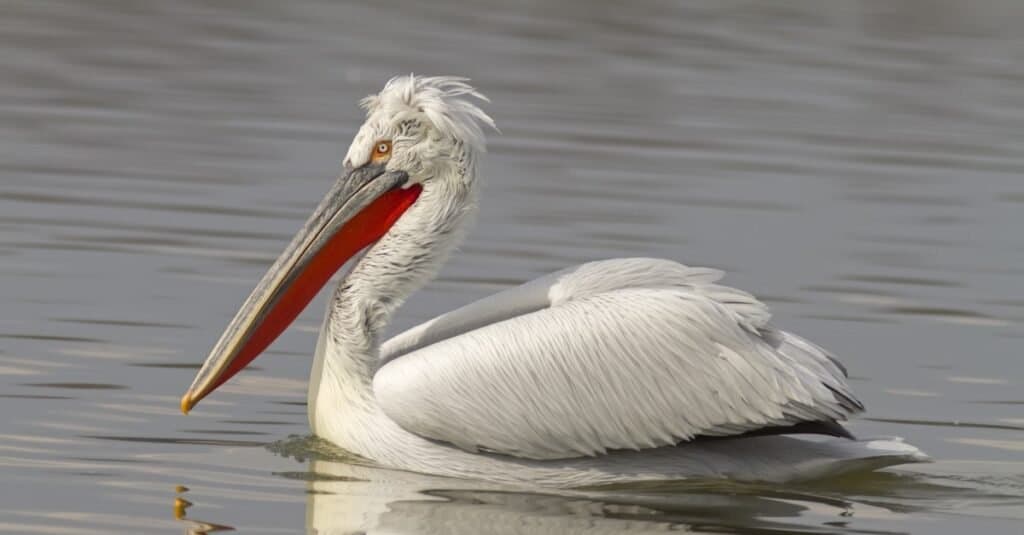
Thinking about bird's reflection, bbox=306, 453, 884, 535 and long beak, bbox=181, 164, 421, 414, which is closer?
bird's reflection, bbox=306, 453, 884, 535

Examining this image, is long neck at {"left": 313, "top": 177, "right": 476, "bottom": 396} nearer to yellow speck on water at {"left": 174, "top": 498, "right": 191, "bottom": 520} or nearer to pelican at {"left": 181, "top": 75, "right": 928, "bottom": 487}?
pelican at {"left": 181, "top": 75, "right": 928, "bottom": 487}

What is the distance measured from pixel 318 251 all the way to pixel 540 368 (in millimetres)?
871

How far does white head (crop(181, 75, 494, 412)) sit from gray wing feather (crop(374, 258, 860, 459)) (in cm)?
39

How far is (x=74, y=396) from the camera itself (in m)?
7.66

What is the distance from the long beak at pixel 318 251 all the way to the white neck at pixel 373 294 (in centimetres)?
8

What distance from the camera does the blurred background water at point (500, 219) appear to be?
6.87 meters

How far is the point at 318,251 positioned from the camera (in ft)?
24.6

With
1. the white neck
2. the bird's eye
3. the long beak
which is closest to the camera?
the white neck

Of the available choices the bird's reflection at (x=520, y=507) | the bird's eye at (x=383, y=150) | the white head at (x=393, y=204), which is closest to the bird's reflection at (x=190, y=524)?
the bird's reflection at (x=520, y=507)

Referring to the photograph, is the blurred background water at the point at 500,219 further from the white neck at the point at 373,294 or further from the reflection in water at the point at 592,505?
the white neck at the point at 373,294

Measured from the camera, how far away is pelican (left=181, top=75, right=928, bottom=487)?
7.00 meters

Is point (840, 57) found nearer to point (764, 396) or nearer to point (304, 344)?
point (304, 344)

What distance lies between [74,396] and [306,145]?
5484mm

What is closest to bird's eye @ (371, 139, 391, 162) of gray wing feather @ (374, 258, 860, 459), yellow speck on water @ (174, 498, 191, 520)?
gray wing feather @ (374, 258, 860, 459)
